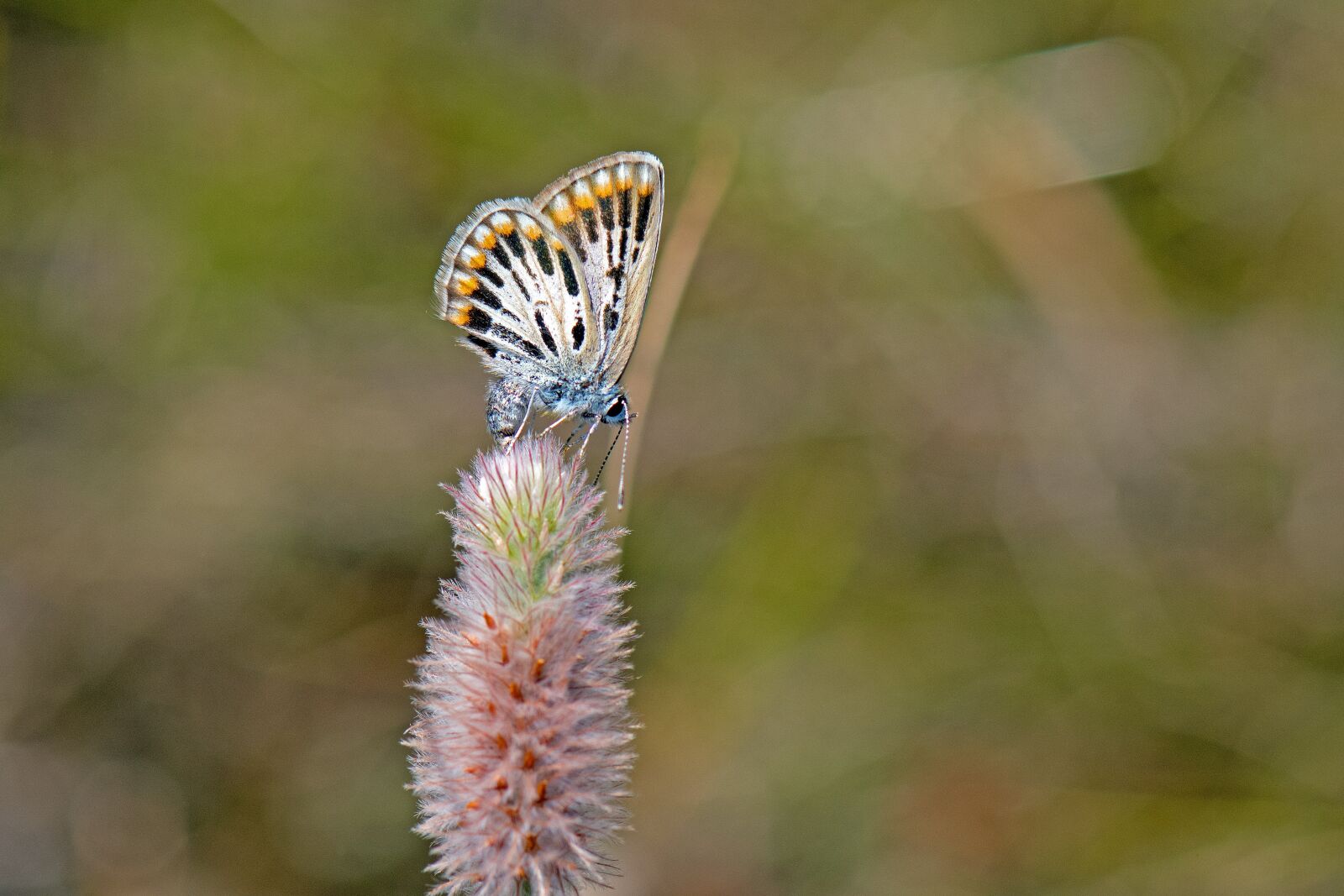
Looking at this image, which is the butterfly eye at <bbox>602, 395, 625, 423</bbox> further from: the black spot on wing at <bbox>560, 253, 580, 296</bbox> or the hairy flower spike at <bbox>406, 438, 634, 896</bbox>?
the hairy flower spike at <bbox>406, 438, 634, 896</bbox>

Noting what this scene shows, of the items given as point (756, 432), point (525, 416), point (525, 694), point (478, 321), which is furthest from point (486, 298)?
point (756, 432)

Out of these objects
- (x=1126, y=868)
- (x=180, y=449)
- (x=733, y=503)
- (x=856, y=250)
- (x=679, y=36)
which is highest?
(x=679, y=36)

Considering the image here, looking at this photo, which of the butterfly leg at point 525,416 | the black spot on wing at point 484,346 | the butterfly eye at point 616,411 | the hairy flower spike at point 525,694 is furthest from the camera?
the black spot on wing at point 484,346

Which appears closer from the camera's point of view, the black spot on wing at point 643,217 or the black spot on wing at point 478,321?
the black spot on wing at point 643,217

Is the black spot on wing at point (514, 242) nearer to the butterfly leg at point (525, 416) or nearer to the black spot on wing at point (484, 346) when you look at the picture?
the black spot on wing at point (484, 346)

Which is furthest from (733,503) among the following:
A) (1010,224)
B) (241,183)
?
(241,183)

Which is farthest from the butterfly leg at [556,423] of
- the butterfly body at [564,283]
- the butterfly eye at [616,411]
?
the butterfly eye at [616,411]

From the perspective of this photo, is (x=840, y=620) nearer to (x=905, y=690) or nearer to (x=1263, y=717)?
(x=905, y=690)

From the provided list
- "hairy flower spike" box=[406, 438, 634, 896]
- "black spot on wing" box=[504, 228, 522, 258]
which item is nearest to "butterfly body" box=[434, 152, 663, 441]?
"black spot on wing" box=[504, 228, 522, 258]
